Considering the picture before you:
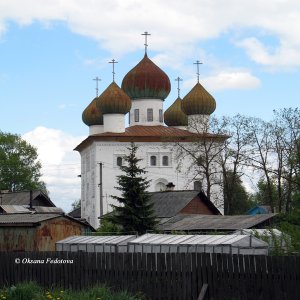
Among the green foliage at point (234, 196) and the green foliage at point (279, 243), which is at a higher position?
the green foliage at point (234, 196)

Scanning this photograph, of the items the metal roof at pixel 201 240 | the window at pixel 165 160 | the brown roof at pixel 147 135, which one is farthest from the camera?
the window at pixel 165 160

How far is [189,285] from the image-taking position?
1852cm

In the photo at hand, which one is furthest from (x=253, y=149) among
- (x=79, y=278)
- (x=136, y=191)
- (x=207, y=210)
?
(x=79, y=278)

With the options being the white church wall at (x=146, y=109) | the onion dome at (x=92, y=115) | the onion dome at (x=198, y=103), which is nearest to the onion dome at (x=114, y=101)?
the white church wall at (x=146, y=109)

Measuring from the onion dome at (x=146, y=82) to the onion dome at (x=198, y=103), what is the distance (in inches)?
96.3

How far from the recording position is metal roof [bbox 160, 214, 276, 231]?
119ft

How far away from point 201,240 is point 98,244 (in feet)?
16.9

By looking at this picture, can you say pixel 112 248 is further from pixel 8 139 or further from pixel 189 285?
pixel 8 139

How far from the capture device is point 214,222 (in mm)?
38031

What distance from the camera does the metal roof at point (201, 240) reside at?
877 inches

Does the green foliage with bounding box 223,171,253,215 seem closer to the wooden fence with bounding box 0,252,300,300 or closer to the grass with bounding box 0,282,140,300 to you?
the wooden fence with bounding box 0,252,300,300

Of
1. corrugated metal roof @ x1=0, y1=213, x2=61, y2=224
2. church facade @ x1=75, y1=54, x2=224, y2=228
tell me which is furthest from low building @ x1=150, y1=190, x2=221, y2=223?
church facade @ x1=75, y1=54, x2=224, y2=228

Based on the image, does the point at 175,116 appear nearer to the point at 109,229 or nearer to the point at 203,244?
the point at 109,229

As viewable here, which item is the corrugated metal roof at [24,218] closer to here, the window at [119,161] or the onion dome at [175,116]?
the window at [119,161]
